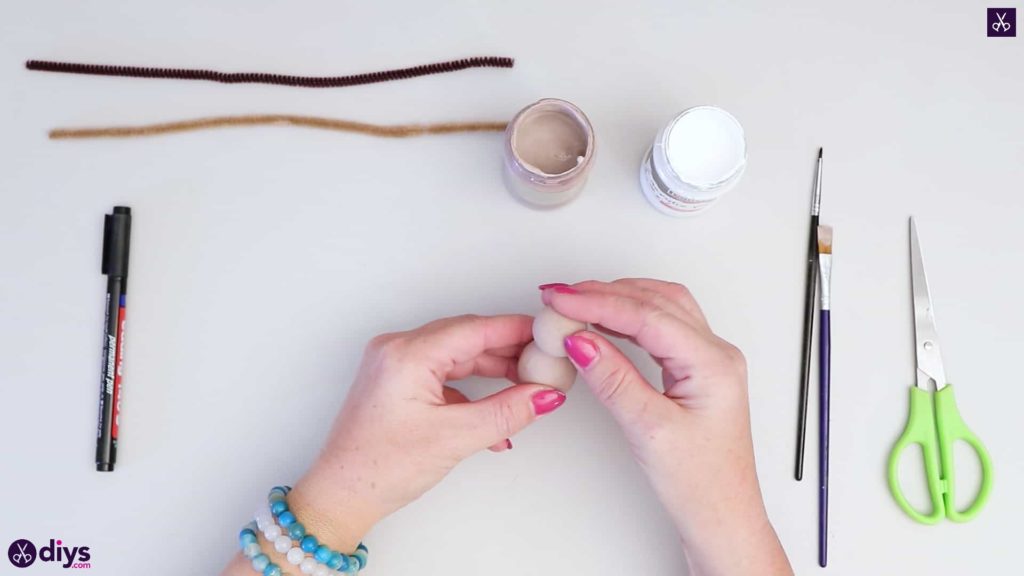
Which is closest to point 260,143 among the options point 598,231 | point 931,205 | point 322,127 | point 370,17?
point 322,127

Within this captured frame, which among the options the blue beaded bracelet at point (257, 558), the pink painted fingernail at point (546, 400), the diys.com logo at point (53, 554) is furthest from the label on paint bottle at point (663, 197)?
the diys.com logo at point (53, 554)

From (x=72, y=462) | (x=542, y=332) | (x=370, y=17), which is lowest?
(x=72, y=462)

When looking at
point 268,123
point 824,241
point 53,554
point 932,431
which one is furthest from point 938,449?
point 53,554

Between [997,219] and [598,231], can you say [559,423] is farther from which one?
[997,219]

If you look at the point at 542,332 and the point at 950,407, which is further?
the point at 950,407

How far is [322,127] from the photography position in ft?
2.70

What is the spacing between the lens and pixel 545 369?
678 millimetres

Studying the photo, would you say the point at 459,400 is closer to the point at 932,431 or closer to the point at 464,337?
the point at 464,337

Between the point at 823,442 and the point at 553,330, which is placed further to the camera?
the point at 823,442

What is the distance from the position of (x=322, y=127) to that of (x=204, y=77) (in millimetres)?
149

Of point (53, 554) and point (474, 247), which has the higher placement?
point (474, 247)

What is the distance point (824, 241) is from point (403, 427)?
0.50 metres

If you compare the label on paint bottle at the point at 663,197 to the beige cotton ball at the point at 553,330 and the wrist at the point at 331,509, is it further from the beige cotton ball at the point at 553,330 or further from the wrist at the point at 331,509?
the wrist at the point at 331,509

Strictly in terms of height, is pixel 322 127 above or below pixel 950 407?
above
